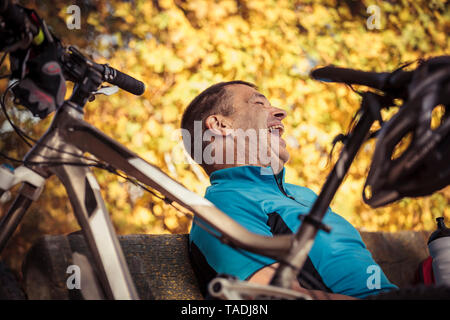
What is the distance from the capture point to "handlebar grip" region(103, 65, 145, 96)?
0.98 meters

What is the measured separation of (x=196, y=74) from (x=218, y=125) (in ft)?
2.85

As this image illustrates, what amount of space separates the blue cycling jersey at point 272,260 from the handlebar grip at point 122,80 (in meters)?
0.42

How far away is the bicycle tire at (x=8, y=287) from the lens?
884 mm

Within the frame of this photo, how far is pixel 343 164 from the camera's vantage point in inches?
30.7

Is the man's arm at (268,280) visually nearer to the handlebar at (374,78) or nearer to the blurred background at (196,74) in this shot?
the handlebar at (374,78)

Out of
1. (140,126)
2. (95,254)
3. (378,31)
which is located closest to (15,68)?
(95,254)

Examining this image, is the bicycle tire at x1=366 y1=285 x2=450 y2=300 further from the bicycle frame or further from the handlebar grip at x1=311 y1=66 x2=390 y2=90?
the handlebar grip at x1=311 y1=66 x2=390 y2=90

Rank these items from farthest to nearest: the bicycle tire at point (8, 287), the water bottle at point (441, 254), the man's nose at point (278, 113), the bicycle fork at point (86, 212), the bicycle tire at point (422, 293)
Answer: the man's nose at point (278, 113) → the water bottle at point (441, 254) → the bicycle tire at point (8, 287) → the bicycle fork at point (86, 212) → the bicycle tire at point (422, 293)

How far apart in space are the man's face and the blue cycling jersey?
0.67ft

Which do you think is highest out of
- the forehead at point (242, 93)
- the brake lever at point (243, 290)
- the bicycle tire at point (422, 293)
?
the forehead at point (242, 93)

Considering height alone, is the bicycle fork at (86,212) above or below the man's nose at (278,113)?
below

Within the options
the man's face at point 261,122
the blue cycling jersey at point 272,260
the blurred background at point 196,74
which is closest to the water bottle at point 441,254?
the blue cycling jersey at point 272,260

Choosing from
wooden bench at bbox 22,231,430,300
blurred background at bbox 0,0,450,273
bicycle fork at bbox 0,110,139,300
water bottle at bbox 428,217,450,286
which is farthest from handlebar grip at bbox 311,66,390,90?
blurred background at bbox 0,0,450,273
